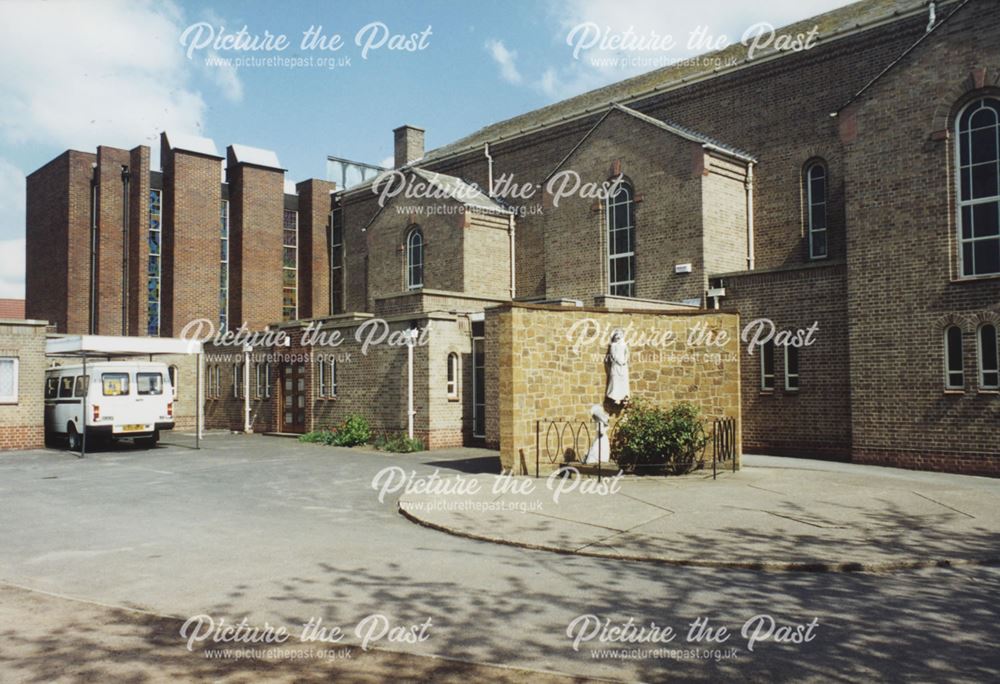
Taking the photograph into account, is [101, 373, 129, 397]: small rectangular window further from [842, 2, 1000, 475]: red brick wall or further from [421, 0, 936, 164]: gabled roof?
[842, 2, 1000, 475]: red brick wall

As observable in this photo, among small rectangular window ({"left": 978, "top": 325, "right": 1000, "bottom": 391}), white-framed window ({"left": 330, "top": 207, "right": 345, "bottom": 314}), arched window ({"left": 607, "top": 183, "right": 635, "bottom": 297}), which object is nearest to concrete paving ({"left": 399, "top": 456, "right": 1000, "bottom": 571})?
small rectangular window ({"left": 978, "top": 325, "right": 1000, "bottom": 391})

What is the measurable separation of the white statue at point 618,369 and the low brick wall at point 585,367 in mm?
358

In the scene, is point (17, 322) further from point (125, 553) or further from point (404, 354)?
point (125, 553)

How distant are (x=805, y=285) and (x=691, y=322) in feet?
13.2

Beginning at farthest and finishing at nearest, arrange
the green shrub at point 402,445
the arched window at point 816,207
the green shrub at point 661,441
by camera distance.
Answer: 1. the arched window at point 816,207
2. the green shrub at point 402,445
3. the green shrub at point 661,441

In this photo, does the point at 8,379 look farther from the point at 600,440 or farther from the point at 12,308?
the point at 12,308

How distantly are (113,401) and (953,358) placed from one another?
1982 centimetres

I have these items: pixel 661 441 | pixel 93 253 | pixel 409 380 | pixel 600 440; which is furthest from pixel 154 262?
pixel 661 441

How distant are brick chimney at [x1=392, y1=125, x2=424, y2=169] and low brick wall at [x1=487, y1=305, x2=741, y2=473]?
23358 mm

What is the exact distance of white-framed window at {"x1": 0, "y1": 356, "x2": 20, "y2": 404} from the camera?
2141 cm

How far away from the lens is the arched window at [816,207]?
20.4m

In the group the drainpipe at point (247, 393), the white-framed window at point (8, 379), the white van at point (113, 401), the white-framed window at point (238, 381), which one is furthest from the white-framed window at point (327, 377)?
the white-framed window at point (8, 379)

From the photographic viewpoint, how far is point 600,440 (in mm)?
14164

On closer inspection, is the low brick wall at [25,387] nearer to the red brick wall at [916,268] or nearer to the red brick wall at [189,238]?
the red brick wall at [189,238]
